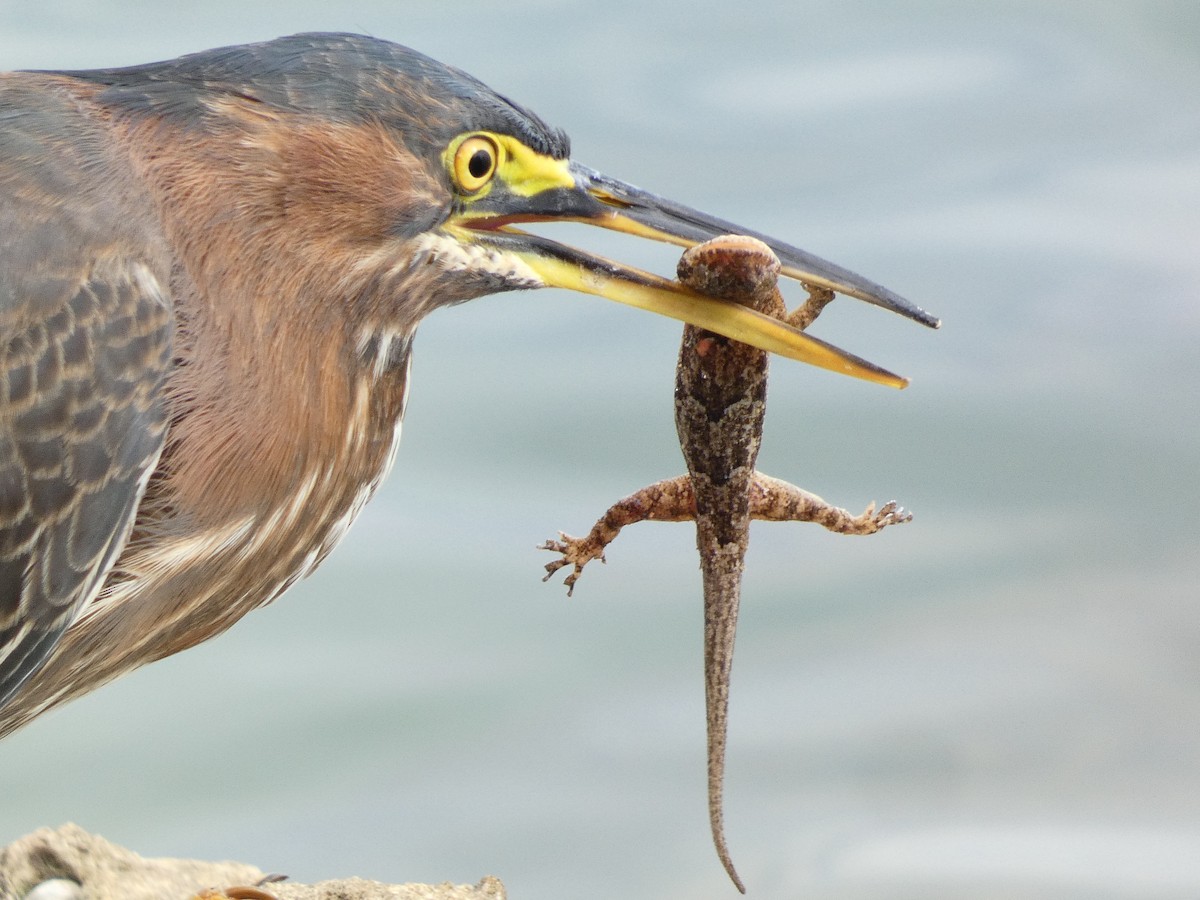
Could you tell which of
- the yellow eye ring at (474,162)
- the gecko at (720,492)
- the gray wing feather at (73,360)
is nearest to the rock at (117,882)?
the gecko at (720,492)

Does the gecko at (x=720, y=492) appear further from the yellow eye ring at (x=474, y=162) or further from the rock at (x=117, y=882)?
the rock at (x=117, y=882)

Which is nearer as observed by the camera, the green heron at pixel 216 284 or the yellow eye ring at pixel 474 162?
the green heron at pixel 216 284

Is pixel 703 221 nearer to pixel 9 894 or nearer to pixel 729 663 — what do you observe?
pixel 729 663

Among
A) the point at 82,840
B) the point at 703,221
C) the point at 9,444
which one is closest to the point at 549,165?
the point at 703,221

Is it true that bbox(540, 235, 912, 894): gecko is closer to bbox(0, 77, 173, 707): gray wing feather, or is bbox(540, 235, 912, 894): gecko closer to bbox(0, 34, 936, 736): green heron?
bbox(0, 34, 936, 736): green heron

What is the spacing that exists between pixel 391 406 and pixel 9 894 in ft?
4.33

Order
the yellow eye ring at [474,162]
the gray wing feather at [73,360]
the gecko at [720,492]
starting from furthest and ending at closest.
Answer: the gecko at [720,492], the yellow eye ring at [474,162], the gray wing feather at [73,360]

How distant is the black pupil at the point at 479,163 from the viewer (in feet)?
9.49

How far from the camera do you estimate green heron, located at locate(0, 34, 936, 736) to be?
2754 mm

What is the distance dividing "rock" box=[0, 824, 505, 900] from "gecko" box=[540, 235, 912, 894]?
678 millimetres

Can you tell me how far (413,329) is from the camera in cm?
300

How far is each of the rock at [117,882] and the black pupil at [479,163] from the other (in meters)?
1.54

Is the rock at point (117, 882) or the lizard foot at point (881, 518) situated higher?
the lizard foot at point (881, 518)

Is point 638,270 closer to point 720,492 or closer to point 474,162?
point 474,162
